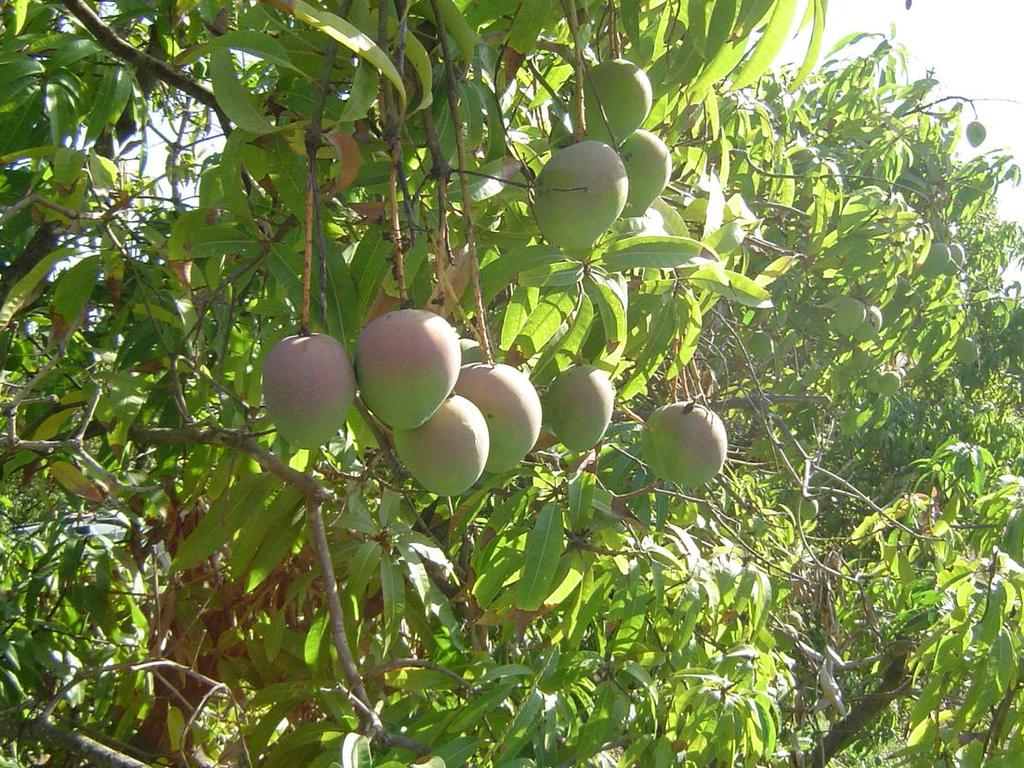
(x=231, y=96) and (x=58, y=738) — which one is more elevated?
(x=231, y=96)

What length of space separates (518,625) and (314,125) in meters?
0.97

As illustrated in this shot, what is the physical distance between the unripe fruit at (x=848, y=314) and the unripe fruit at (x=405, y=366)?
307 cm

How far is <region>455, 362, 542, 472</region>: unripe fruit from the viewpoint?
925 millimetres

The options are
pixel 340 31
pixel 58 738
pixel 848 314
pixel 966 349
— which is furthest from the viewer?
pixel 966 349

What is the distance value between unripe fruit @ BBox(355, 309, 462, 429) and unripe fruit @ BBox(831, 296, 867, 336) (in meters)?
3.07

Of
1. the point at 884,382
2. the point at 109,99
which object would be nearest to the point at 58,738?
the point at 109,99

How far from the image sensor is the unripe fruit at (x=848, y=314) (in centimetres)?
361

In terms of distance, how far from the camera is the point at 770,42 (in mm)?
1121

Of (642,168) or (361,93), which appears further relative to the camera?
(642,168)

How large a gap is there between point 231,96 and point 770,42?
635mm

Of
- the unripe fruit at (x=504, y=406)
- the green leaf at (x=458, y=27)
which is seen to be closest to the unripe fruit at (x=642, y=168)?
the green leaf at (x=458, y=27)

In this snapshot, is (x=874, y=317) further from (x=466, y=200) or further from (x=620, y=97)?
(x=466, y=200)

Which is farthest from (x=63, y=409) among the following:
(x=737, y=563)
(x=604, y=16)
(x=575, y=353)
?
(x=737, y=563)

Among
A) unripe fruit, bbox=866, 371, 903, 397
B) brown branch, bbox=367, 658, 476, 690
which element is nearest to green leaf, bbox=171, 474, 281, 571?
brown branch, bbox=367, 658, 476, 690
